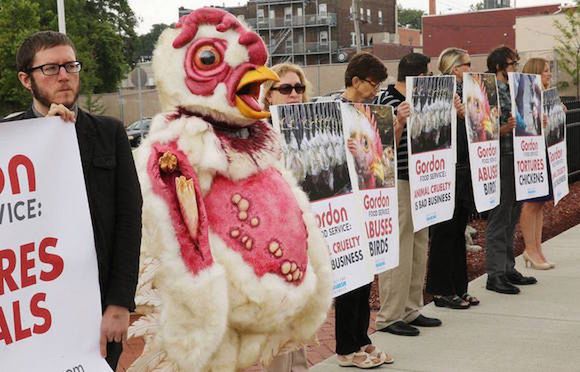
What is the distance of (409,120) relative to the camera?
5617 millimetres

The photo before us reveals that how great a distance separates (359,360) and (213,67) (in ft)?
7.51

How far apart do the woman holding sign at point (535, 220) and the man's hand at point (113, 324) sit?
17.1ft

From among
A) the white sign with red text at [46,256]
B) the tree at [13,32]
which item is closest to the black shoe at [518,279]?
the white sign with red text at [46,256]

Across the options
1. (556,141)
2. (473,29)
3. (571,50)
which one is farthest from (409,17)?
(556,141)

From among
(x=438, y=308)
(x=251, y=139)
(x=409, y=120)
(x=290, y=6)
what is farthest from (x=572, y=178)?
(x=290, y=6)

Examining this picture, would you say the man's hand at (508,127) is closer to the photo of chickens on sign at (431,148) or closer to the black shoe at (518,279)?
the photo of chickens on sign at (431,148)

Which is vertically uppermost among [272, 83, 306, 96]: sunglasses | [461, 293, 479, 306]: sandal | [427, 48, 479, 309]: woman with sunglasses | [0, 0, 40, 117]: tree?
[0, 0, 40, 117]: tree

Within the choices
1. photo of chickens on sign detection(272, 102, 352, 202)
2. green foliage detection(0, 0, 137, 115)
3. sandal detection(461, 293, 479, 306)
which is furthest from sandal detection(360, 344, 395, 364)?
green foliage detection(0, 0, 137, 115)

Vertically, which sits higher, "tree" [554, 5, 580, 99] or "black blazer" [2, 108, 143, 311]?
"tree" [554, 5, 580, 99]

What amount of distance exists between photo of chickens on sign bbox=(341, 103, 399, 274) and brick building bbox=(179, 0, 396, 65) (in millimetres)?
78724

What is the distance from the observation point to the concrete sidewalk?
527 cm

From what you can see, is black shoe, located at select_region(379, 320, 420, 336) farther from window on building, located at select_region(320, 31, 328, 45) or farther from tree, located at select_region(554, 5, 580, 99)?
window on building, located at select_region(320, 31, 328, 45)

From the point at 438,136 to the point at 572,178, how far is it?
8.21 m

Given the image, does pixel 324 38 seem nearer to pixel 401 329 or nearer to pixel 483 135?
pixel 483 135
